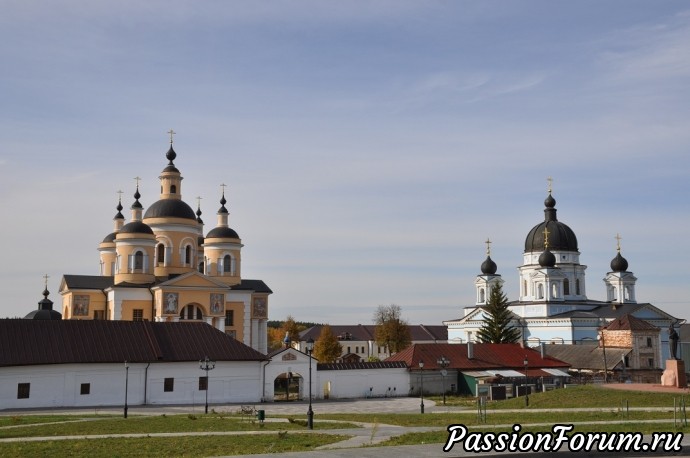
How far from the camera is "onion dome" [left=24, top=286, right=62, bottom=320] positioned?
64375mm

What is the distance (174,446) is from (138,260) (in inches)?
1603

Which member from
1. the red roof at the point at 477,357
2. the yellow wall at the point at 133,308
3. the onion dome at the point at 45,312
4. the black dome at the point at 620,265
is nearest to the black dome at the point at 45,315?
the onion dome at the point at 45,312

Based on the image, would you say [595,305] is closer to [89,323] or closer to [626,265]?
[626,265]

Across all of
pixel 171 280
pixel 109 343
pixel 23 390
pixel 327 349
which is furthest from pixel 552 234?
pixel 23 390

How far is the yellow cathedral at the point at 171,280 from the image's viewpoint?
57875mm

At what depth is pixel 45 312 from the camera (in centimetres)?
6506

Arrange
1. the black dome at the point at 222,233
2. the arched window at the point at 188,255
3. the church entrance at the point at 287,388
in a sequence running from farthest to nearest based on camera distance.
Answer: the black dome at the point at 222,233
the arched window at the point at 188,255
the church entrance at the point at 287,388

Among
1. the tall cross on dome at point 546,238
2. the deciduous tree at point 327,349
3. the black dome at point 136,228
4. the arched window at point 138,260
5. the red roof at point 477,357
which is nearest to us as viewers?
the red roof at point 477,357

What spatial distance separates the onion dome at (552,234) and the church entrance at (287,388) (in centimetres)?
4005

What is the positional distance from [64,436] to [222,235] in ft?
144

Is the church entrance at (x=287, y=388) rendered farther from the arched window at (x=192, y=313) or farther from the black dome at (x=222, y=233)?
the black dome at (x=222, y=233)

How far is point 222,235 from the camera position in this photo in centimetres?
6669

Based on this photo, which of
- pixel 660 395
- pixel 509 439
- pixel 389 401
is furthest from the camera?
pixel 389 401

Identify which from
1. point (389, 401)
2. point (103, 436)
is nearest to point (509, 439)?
point (103, 436)
